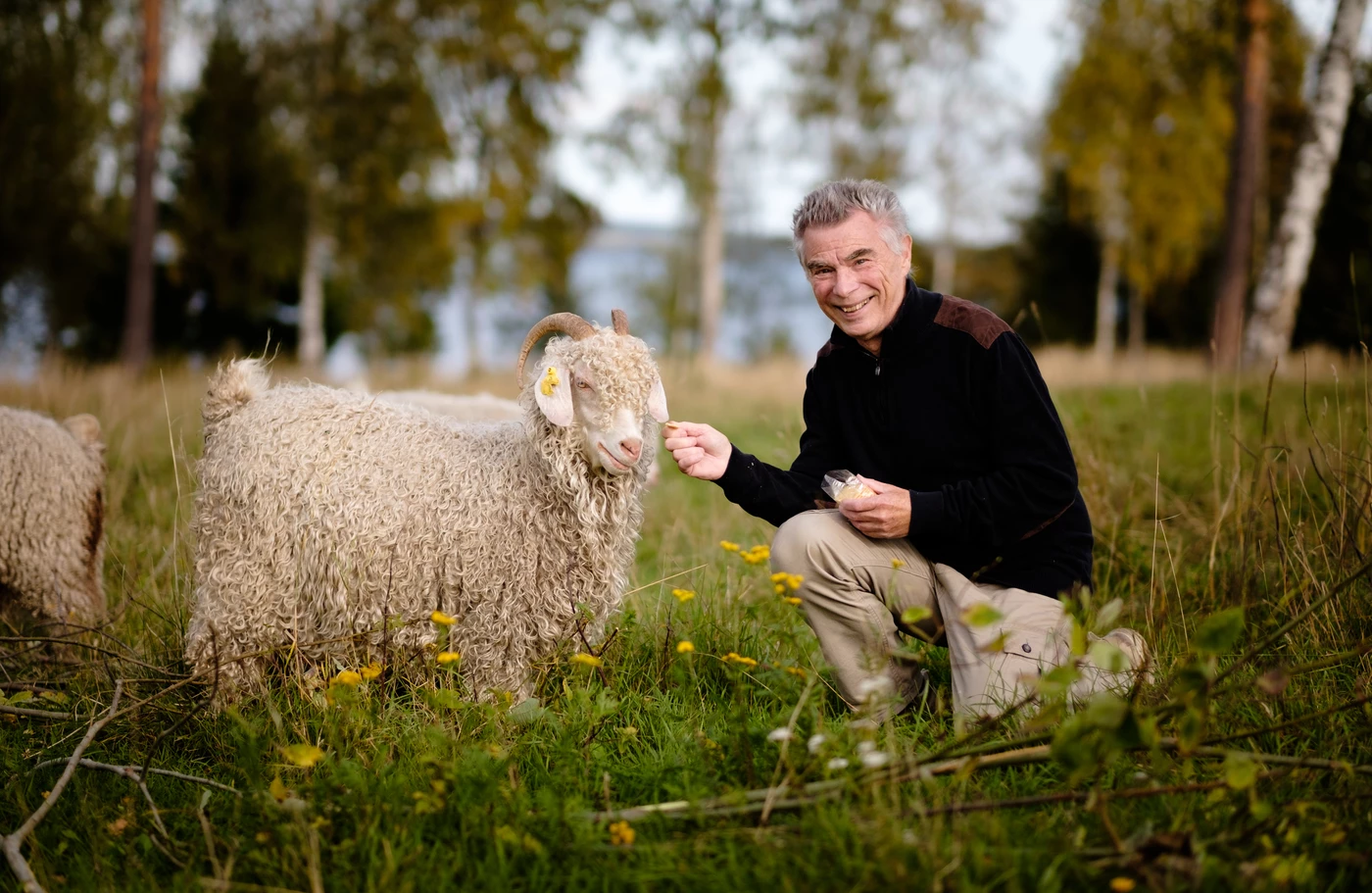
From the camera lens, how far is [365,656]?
308cm

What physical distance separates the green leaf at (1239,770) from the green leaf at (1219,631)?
0.69 feet

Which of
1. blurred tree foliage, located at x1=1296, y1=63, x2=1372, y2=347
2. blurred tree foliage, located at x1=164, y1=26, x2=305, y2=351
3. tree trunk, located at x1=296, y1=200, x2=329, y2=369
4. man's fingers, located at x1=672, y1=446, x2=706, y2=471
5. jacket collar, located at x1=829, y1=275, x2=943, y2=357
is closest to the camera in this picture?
man's fingers, located at x1=672, y1=446, x2=706, y2=471

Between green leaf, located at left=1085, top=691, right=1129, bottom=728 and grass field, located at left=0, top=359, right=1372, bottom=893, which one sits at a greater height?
green leaf, located at left=1085, top=691, right=1129, bottom=728

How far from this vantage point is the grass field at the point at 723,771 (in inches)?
75.9

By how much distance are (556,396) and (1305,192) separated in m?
9.15

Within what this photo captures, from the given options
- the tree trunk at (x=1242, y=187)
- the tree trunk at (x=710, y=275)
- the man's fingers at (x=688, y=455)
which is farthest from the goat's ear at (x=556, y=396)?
the tree trunk at (x=710, y=275)

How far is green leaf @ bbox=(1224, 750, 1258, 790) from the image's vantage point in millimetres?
1771

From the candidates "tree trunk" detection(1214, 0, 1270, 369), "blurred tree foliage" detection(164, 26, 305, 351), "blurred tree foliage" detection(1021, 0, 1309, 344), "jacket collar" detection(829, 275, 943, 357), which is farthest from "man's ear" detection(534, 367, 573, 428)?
"blurred tree foliage" detection(164, 26, 305, 351)

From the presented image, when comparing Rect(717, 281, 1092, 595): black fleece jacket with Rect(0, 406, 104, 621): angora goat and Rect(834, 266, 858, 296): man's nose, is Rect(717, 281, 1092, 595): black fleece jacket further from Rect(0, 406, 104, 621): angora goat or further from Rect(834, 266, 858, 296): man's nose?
Rect(0, 406, 104, 621): angora goat

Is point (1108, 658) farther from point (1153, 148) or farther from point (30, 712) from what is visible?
point (1153, 148)

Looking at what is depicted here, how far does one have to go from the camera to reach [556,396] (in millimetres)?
2938

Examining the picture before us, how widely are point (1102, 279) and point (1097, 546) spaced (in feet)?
63.2

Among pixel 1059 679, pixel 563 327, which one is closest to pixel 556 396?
pixel 563 327

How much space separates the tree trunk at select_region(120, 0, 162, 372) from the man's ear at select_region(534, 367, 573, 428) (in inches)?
391
